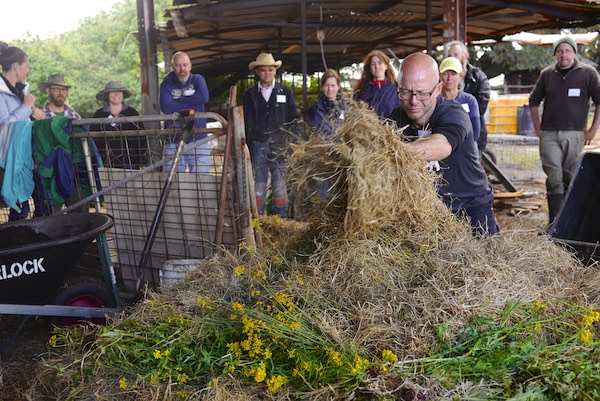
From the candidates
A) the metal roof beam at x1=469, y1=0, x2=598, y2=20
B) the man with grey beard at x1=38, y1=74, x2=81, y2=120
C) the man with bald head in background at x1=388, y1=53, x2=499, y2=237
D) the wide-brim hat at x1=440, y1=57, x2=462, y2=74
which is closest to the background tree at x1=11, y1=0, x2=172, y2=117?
the metal roof beam at x1=469, y1=0, x2=598, y2=20

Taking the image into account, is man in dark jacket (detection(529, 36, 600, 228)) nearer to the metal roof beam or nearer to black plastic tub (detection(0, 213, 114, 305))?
the metal roof beam

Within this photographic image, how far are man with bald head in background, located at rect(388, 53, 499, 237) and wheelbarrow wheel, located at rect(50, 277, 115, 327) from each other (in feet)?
8.09

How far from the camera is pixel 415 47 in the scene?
13.4 metres

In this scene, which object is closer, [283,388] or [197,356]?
[283,388]

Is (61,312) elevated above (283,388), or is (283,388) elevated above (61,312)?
(283,388)

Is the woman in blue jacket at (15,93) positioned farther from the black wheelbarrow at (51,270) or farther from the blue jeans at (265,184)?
the blue jeans at (265,184)

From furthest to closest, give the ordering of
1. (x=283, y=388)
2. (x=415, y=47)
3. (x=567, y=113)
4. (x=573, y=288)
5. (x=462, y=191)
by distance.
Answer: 1. (x=415, y=47)
2. (x=567, y=113)
3. (x=462, y=191)
4. (x=573, y=288)
5. (x=283, y=388)

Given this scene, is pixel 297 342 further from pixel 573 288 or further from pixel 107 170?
pixel 107 170

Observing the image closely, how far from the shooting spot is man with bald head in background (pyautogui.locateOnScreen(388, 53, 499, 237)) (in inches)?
119

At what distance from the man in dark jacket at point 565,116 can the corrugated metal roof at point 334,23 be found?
1.77 meters

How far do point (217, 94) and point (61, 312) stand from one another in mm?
13477

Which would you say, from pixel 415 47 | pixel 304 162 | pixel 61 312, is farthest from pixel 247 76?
pixel 304 162

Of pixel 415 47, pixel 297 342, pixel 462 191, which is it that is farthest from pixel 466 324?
pixel 415 47

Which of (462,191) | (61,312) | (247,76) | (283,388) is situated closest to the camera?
(283,388)
